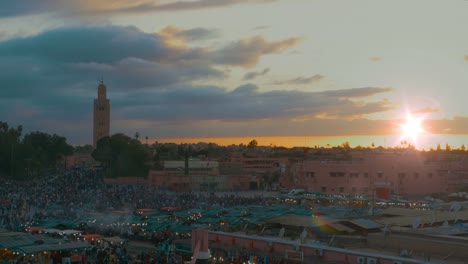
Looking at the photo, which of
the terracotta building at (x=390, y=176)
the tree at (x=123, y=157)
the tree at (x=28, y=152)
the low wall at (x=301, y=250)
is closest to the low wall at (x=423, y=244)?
the low wall at (x=301, y=250)

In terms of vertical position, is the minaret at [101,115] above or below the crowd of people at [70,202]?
above

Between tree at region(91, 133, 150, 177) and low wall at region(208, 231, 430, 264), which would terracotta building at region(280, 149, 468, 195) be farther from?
low wall at region(208, 231, 430, 264)

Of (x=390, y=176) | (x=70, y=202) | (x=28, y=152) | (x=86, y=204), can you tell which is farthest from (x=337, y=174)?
(x=28, y=152)

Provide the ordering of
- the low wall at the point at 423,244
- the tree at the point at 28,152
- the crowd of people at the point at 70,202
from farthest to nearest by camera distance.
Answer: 1. the tree at the point at 28,152
2. the crowd of people at the point at 70,202
3. the low wall at the point at 423,244

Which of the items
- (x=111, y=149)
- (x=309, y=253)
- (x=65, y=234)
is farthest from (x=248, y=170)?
(x=309, y=253)

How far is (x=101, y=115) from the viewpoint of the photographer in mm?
99875

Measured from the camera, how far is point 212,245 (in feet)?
57.7

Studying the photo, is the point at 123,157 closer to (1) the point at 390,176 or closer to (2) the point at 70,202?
(2) the point at 70,202

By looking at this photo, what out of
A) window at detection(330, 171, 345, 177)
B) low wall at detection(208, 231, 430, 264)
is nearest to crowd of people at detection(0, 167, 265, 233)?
low wall at detection(208, 231, 430, 264)

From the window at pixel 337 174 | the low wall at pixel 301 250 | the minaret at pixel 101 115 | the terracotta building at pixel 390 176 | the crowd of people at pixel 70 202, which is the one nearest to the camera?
the low wall at pixel 301 250

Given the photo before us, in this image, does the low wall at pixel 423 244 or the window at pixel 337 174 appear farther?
the window at pixel 337 174

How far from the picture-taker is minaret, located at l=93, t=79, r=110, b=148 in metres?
99.3

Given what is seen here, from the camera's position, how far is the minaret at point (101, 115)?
99.3 meters

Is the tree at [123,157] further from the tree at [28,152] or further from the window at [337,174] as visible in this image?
the window at [337,174]
